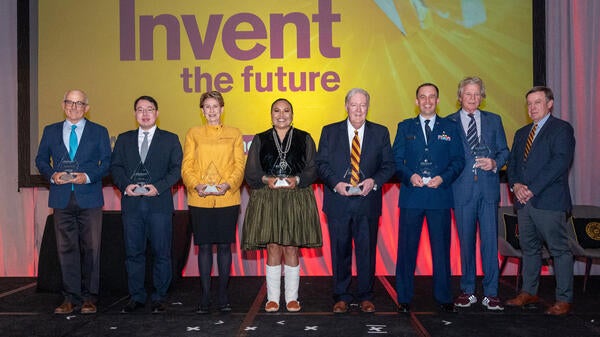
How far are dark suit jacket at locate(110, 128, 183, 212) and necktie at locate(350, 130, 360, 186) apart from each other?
131 centimetres

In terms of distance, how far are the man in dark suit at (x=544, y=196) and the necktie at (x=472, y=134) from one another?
378 mm

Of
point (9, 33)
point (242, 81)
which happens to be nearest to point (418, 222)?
point (242, 81)

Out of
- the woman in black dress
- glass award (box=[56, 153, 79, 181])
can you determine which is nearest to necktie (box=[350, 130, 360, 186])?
the woman in black dress

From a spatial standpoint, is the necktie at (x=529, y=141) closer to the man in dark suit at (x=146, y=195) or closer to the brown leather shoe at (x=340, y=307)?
the brown leather shoe at (x=340, y=307)

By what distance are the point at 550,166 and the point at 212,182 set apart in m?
2.46

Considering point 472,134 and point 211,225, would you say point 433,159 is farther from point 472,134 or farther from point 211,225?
point 211,225

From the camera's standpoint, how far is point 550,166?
12.8ft

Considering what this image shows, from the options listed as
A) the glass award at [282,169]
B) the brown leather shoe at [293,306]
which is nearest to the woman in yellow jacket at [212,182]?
the glass award at [282,169]

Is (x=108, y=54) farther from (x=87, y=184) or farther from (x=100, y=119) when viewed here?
(x=87, y=184)

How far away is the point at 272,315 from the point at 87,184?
1.69 m

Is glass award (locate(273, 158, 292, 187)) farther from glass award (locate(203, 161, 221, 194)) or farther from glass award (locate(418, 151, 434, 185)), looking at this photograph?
glass award (locate(418, 151, 434, 185))

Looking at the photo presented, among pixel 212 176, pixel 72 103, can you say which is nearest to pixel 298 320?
pixel 212 176

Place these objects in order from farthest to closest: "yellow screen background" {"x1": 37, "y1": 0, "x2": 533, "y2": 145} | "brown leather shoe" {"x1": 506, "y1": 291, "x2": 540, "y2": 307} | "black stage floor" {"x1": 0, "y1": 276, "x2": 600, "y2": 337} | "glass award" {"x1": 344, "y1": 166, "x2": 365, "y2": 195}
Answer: "yellow screen background" {"x1": 37, "y1": 0, "x2": 533, "y2": 145} < "brown leather shoe" {"x1": 506, "y1": 291, "x2": 540, "y2": 307} < "glass award" {"x1": 344, "y1": 166, "x2": 365, "y2": 195} < "black stage floor" {"x1": 0, "y1": 276, "x2": 600, "y2": 337}

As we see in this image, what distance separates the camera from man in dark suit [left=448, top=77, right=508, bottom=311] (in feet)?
13.4
